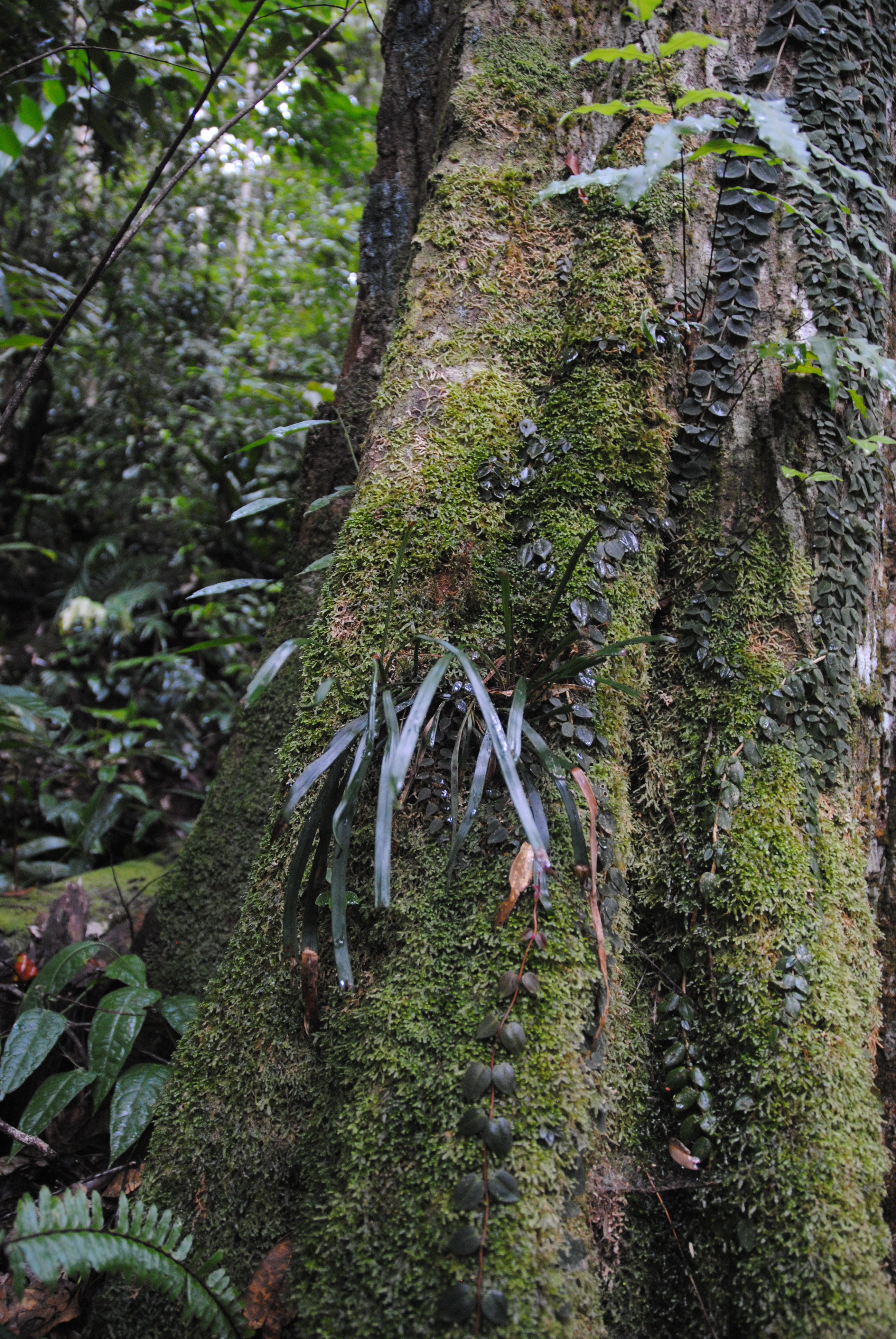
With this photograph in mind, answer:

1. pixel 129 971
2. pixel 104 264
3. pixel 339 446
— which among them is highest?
pixel 104 264

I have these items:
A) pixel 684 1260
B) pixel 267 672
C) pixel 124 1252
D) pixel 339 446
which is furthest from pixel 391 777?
pixel 339 446

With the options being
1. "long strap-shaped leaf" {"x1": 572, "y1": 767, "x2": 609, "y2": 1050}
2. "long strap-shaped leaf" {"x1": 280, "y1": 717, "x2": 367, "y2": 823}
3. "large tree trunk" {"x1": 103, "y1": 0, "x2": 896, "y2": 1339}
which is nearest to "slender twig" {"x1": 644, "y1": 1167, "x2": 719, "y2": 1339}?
"large tree trunk" {"x1": 103, "y1": 0, "x2": 896, "y2": 1339}

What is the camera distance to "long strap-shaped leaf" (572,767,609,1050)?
1.24m

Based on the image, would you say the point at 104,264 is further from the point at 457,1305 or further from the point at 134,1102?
the point at 457,1305

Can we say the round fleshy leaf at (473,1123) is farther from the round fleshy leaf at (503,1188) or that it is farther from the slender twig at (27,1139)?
the slender twig at (27,1139)

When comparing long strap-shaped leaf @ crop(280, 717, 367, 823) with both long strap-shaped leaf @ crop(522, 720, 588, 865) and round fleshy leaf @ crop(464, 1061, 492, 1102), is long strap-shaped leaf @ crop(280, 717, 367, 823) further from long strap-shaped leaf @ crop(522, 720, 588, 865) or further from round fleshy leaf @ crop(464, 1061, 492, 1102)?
round fleshy leaf @ crop(464, 1061, 492, 1102)

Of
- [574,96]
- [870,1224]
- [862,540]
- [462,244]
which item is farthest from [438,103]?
[870,1224]

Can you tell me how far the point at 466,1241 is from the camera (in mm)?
1020

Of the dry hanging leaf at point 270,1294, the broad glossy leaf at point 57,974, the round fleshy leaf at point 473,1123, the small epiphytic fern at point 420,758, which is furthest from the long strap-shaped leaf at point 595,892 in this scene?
the broad glossy leaf at point 57,974

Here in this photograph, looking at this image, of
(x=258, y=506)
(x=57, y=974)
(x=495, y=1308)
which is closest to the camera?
(x=495, y=1308)

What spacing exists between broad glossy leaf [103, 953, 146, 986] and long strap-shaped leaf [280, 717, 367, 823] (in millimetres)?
972

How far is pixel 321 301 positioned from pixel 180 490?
2049 mm

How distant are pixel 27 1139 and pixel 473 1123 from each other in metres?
1.07

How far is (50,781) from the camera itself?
3.88 meters
